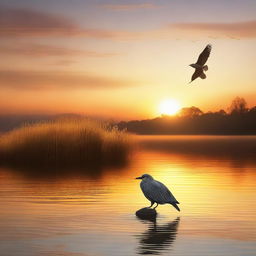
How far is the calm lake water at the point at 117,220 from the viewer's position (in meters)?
9.73

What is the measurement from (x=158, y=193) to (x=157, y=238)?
2.28 meters

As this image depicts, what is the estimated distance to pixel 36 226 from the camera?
1155 cm

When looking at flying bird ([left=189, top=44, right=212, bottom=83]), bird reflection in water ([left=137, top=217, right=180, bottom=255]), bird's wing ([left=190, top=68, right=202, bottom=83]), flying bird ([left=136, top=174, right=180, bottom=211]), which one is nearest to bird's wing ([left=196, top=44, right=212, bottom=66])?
flying bird ([left=189, top=44, right=212, bottom=83])

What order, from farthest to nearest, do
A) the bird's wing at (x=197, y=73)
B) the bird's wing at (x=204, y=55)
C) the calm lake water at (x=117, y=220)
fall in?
the bird's wing at (x=204, y=55), the bird's wing at (x=197, y=73), the calm lake water at (x=117, y=220)

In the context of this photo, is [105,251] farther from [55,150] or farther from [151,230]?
[55,150]

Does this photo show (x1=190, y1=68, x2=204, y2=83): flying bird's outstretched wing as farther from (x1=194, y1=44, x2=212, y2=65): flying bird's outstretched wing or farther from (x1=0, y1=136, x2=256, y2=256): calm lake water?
(x1=0, y1=136, x2=256, y2=256): calm lake water

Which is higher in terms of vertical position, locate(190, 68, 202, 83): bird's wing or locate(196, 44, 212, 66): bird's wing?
locate(196, 44, 212, 66): bird's wing

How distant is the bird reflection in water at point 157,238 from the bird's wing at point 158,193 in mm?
565

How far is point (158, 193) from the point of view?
12688 mm

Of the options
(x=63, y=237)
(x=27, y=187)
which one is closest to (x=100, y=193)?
(x=27, y=187)

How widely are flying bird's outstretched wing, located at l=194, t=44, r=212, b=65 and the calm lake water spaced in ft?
10.9

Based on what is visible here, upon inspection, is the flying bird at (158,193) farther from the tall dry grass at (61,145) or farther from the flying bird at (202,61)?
the tall dry grass at (61,145)

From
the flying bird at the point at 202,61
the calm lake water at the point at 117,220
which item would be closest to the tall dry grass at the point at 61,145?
the calm lake water at the point at 117,220

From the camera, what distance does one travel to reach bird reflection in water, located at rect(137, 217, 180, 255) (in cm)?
958
